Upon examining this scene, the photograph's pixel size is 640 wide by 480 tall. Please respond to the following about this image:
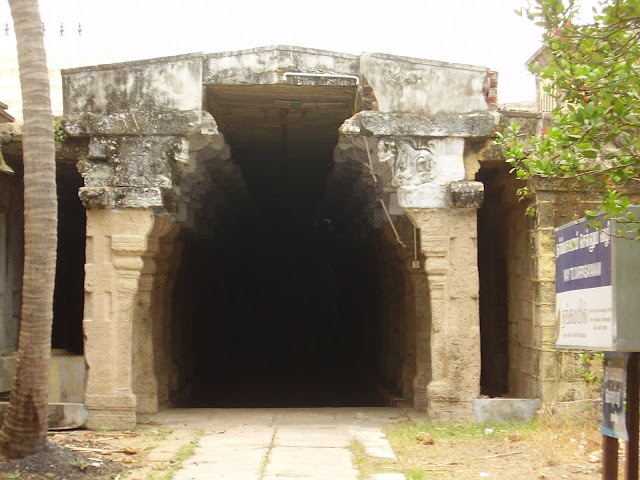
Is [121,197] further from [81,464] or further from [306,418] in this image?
[306,418]

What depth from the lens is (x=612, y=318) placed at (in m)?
4.12

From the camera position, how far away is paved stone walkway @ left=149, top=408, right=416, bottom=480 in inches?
255

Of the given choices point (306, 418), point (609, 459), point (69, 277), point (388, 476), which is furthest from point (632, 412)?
point (69, 277)

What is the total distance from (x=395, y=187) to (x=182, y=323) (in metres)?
5.08

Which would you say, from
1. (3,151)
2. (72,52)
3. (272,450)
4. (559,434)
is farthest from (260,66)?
(72,52)

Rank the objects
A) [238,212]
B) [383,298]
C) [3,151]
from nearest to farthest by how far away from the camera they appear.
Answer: [3,151] → [383,298] → [238,212]

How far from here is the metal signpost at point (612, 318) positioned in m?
4.12

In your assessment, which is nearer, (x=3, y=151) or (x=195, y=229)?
(x=3, y=151)

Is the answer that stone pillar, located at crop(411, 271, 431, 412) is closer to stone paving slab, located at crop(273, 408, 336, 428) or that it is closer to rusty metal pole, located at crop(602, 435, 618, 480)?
stone paving slab, located at crop(273, 408, 336, 428)

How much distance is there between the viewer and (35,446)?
21.3ft

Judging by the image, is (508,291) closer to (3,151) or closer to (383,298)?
(383,298)

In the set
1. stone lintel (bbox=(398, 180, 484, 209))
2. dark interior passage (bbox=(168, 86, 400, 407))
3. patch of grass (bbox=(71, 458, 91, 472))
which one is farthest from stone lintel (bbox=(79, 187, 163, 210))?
patch of grass (bbox=(71, 458, 91, 472))

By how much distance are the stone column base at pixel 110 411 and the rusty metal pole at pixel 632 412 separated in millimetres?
5628

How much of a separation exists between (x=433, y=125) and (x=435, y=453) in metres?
3.62
